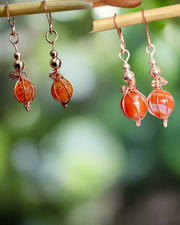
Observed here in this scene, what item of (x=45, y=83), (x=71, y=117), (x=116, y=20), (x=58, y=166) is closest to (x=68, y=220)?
(x=58, y=166)

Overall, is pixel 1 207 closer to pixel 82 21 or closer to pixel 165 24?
pixel 82 21

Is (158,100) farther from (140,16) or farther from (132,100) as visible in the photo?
(140,16)

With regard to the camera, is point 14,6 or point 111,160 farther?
point 111,160

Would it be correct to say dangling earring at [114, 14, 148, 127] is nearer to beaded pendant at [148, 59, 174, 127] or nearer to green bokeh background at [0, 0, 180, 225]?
beaded pendant at [148, 59, 174, 127]

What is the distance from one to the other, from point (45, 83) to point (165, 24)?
645 mm

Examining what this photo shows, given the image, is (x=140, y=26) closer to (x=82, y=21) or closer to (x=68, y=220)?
(x=82, y=21)

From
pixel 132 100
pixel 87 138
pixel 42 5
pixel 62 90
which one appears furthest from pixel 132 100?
pixel 87 138

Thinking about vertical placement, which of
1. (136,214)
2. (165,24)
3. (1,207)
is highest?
(165,24)

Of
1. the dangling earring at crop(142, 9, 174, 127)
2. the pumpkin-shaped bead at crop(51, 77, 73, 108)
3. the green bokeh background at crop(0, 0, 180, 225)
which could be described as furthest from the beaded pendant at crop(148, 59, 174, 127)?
the green bokeh background at crop(0, 0, 180, 225)

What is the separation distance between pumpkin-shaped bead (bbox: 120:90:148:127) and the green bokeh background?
2.06ft

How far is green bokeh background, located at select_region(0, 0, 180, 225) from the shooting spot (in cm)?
117

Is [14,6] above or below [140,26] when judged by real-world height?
below

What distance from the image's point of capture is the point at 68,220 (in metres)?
1.17

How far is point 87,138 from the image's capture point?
119cm
